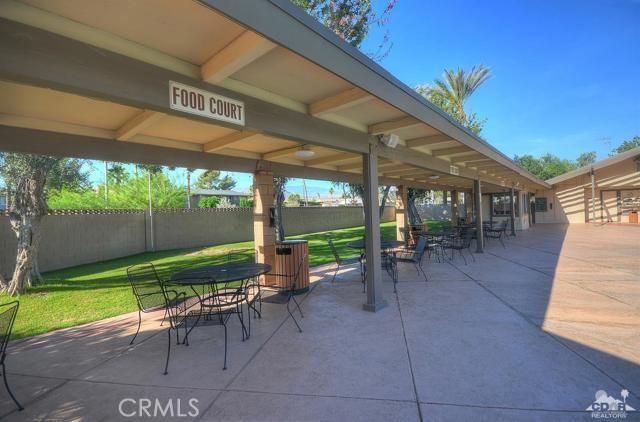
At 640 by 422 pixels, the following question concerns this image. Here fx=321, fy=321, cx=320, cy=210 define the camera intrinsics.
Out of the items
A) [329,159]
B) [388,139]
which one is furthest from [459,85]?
[388,139]

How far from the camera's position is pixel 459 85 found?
24.2 meters

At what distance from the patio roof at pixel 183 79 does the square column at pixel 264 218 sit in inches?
41.4

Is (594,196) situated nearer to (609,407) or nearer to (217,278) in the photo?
(609,407)

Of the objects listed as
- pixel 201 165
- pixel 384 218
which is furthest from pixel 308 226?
pixel 201 165

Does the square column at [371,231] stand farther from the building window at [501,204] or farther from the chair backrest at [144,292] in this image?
the building window at [501,204]

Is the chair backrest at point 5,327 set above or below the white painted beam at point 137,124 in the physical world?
below

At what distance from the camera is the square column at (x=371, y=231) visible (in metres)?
4.55

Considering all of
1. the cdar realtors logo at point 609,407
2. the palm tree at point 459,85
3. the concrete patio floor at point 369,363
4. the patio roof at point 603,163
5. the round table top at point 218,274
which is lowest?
the cdar realtors logo at point 609,407

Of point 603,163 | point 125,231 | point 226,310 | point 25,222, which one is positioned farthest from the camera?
point 603,163

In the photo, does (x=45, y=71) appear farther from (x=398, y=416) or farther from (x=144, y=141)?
(x=398, y=416)

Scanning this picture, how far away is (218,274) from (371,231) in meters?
2.14

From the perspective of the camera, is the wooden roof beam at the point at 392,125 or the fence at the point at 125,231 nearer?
the wooden roof beam at the point at 392,125

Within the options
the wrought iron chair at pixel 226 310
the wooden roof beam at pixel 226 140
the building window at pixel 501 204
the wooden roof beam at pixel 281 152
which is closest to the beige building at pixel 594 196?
the building window at pixel 501 204

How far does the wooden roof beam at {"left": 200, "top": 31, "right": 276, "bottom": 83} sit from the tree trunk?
6226 mm
